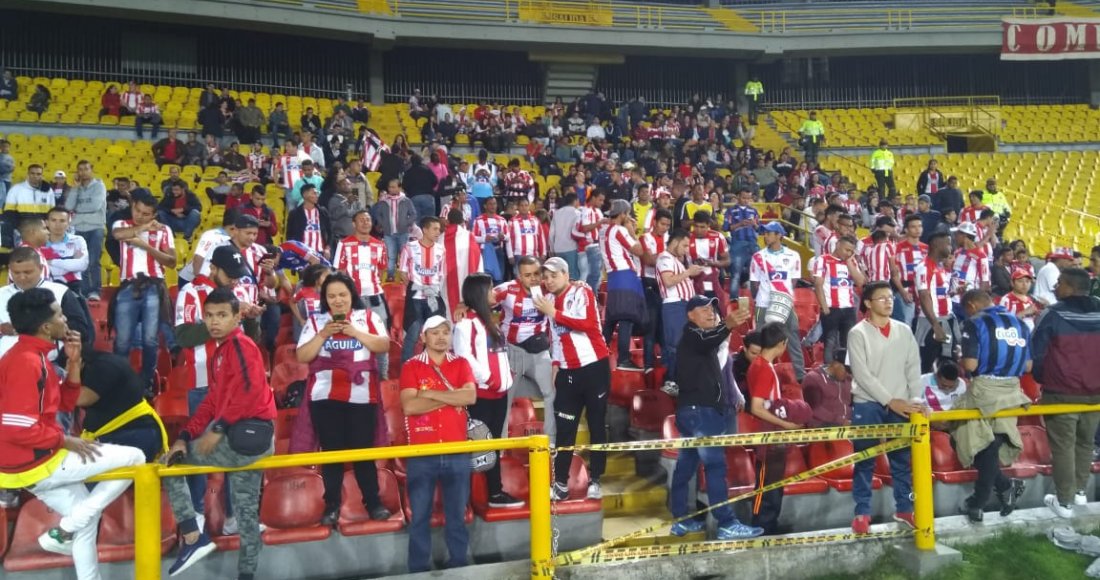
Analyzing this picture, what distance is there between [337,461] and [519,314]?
113 inches

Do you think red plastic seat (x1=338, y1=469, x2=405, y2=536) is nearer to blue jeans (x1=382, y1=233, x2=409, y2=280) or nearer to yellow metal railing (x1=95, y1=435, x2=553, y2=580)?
yellow metal railing (x1=95, y1=435, x2=553, y2=580)

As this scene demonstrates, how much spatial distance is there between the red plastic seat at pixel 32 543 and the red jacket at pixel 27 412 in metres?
0.37

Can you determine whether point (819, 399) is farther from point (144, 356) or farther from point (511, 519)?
point (144, 356)

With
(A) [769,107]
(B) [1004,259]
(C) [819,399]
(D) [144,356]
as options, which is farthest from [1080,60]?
(D) [144,356]

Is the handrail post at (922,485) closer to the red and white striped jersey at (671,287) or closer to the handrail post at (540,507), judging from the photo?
the handrail post at (540,507)

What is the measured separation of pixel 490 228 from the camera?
1220cm

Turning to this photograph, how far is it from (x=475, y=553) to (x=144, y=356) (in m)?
3.90

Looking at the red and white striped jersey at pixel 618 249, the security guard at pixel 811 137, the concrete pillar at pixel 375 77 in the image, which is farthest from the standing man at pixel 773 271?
the concrete pillar at pixel 375 77

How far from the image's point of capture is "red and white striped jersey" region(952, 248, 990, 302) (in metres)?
11.9

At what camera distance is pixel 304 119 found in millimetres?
18500

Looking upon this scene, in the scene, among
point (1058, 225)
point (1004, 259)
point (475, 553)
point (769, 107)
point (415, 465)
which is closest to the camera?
point (415, 465)

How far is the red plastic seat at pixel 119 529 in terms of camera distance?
506cm

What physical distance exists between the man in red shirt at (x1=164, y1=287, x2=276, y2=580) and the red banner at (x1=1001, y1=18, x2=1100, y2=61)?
2740cm

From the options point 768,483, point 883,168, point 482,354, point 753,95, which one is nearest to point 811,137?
point 883,168
